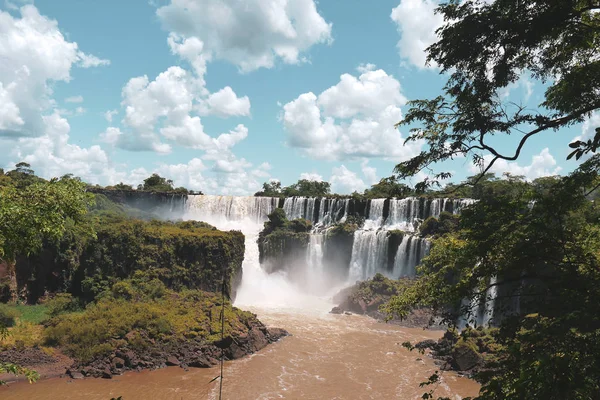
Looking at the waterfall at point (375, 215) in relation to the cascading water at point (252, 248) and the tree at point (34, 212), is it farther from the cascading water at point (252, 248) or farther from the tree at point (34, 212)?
the tree at point (34, 212)

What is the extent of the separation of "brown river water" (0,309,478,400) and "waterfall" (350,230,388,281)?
41.6ft

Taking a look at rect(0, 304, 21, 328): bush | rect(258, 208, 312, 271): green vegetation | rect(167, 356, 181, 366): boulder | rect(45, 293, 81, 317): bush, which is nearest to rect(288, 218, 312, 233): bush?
rect(258, 208, 312, 271): green vegetation

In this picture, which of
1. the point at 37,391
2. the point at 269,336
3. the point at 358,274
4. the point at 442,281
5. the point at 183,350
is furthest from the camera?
the point at 358,274

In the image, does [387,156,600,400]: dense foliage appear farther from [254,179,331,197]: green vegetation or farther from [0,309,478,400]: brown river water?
[254,179,331,197]: green vegetation

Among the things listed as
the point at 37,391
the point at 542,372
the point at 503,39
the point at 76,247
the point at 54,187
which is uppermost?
the point at 503,39

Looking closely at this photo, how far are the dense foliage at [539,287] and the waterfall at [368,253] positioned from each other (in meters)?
27.5

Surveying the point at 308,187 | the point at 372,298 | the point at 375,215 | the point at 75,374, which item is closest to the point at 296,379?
the point at 75,374

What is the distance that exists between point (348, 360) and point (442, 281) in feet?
46.0

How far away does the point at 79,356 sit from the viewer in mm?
17391

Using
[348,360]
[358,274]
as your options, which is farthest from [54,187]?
[358,274]

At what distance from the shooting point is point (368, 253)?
35.9 m

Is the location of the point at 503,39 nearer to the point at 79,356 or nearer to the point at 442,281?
the point at 442,281

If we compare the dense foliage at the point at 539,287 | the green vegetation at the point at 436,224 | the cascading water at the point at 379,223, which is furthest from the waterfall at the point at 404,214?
the dense foliage at the point at 539,287

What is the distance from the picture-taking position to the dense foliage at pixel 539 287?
12.1 feet
